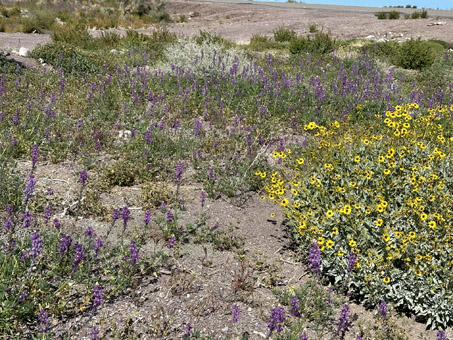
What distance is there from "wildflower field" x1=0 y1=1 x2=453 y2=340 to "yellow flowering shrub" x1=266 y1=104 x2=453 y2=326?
0.06 feet

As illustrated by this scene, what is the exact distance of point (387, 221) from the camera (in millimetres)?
4258

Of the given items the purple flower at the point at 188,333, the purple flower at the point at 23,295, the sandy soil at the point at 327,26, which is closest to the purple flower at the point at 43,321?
the purple flower at the point at 23,295

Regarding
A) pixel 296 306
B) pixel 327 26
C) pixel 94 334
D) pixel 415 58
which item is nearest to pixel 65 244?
pixel 94 334

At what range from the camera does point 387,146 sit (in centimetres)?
518

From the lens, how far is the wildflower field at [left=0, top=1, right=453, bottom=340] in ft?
11.7

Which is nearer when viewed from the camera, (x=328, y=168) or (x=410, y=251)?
(x=410, y=251)

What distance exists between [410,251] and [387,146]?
155 centimetres

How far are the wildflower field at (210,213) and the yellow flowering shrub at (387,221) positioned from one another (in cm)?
2

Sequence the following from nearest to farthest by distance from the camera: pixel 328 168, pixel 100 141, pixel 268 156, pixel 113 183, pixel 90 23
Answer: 1. pixel 328 168
2. pixel 113 183
3. pixel 100 141
4. pixel 268 156
5. pixel 90 23

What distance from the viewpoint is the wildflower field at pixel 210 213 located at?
11.7 ft

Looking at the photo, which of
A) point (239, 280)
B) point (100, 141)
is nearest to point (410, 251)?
point (239, 280)

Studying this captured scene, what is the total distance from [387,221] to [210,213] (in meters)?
2.02

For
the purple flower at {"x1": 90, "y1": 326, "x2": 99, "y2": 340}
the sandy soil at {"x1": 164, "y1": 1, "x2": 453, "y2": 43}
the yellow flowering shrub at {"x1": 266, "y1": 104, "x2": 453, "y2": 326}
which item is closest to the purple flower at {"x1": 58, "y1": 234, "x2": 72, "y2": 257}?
the purple flower at {"x1": 90, "y1": 326, "x2": 99, "y2": 340}

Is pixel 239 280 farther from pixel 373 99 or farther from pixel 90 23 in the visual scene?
pixel 90 23
